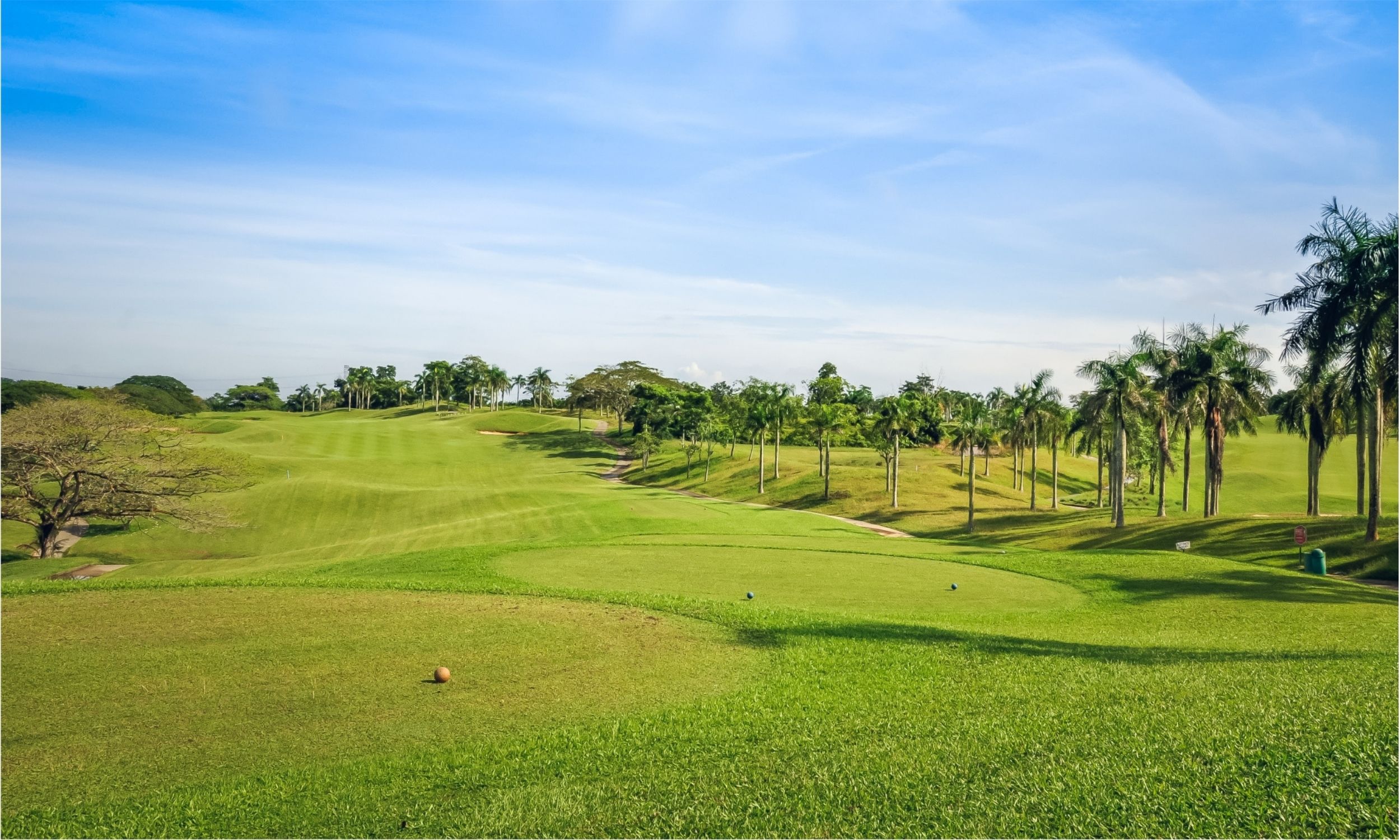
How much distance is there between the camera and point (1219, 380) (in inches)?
1813

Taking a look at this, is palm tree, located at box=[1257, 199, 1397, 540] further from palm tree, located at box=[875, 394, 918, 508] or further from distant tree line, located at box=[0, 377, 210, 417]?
distant tree line, located at box=[0, 377, 210, 417]

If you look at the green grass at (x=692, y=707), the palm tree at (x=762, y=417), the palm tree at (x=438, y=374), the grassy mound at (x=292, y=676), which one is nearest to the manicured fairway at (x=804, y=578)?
the green grass at (x=692, y=707)

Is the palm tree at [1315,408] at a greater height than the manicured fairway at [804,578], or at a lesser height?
greater

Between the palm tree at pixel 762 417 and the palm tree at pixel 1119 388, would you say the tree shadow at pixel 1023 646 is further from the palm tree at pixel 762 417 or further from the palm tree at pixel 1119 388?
the palm tree at pixel 762 417

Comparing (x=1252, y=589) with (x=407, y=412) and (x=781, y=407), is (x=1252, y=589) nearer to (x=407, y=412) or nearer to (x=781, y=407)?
(x=781, y=407)

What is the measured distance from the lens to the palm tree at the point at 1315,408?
37.8 metres

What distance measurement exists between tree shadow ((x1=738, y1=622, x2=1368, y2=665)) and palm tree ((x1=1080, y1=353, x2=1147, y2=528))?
112 feet

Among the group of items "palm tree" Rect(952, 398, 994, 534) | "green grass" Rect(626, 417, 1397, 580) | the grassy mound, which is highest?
"palm tree" Rect(952, 398, 994, 534)

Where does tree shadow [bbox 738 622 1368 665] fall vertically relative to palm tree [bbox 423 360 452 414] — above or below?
below

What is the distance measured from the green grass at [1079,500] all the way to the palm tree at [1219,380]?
553 centimetres

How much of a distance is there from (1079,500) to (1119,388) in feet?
107

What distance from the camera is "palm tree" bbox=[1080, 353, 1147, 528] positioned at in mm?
46688

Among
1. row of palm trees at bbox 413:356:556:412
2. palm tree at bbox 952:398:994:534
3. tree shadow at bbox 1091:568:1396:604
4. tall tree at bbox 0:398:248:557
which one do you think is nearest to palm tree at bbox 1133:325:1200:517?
palm tree at bbox 952:398:994:534

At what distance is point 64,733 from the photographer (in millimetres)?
10000
